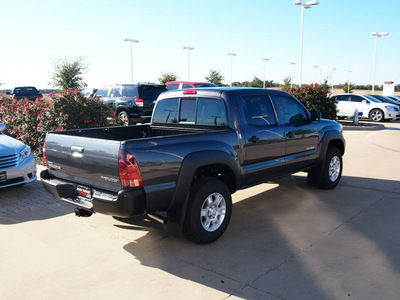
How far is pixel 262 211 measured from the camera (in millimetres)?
5574

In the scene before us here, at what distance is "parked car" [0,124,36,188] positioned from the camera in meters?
6.21

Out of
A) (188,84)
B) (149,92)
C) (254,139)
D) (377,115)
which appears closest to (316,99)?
(377,115)

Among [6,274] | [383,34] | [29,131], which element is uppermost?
[383,34]

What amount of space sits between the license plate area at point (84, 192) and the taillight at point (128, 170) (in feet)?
2.01

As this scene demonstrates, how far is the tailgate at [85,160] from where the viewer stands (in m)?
3.78

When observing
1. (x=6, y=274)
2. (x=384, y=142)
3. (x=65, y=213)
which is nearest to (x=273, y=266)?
(x=6, y=274)

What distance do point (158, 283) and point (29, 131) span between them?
7796 mm

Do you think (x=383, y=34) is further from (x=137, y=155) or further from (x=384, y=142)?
(x=137, y=155)

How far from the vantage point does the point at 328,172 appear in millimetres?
6500

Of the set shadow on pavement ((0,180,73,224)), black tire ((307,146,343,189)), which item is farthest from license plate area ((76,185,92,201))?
black tire ((307,146,343,189))

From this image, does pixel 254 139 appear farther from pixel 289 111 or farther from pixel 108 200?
pixel 108 200

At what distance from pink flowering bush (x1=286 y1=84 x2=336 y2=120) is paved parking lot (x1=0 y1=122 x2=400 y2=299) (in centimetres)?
1104

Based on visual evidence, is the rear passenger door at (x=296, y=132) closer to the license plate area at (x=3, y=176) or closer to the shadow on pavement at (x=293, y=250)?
the shadow on pavement at (x=293, y=250)

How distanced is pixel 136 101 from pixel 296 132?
32.9 feet
